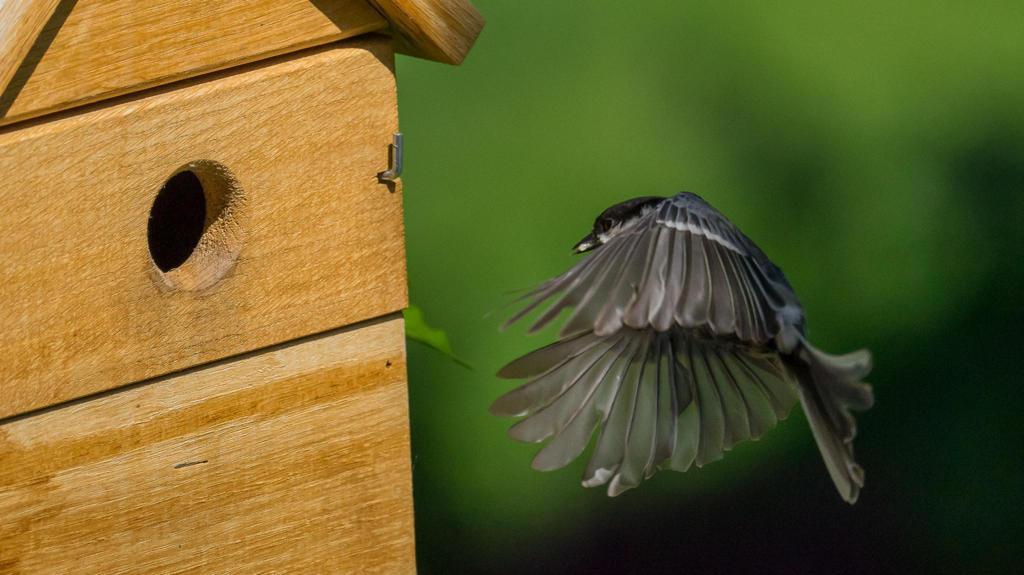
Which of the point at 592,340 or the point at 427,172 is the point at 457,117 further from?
the point at 592,340

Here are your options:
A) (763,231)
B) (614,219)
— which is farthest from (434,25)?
(763,231)

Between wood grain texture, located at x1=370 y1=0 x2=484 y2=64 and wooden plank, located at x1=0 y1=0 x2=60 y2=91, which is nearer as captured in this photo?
wooden plank, located at x1=0 y1=0 x2=60 y2=91

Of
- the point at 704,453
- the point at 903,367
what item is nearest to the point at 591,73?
the point at 903,367

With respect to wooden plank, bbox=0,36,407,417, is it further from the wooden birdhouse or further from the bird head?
the bird head

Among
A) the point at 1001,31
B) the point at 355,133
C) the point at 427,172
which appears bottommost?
the point at 427,172

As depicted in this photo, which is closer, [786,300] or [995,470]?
[786,300]

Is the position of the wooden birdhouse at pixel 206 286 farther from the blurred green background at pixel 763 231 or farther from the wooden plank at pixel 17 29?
the blurred green background at pixel 763 231

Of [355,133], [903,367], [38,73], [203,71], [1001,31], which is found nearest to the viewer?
[38,73]

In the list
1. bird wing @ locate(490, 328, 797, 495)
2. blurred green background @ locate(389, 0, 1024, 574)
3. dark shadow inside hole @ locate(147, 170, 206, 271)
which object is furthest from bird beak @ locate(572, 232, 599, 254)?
blurred green background @ locate(389, 0, 1024, 574)
